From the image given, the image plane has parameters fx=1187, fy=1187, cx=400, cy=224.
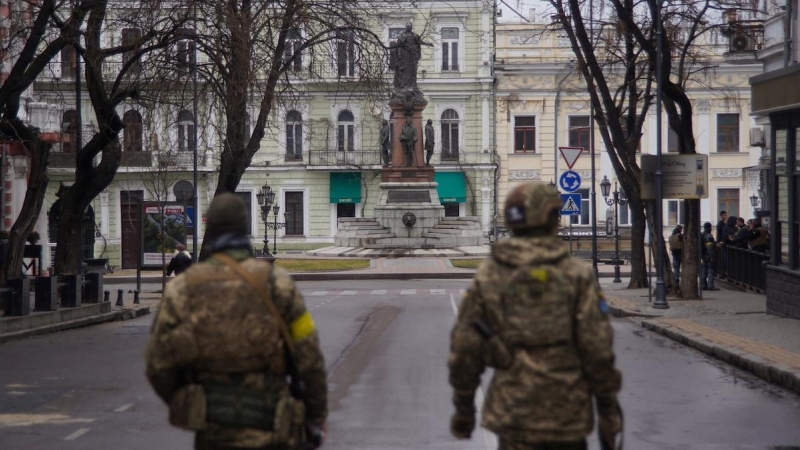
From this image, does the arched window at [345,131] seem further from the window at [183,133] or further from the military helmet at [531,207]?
the military helmet at [531,207]

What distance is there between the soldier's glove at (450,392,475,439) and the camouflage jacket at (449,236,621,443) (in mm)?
34

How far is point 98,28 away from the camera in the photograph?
22.6m

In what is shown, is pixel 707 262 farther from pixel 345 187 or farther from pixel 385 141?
pixel 345 187

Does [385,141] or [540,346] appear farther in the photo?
[385,141]

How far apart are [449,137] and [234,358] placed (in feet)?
202

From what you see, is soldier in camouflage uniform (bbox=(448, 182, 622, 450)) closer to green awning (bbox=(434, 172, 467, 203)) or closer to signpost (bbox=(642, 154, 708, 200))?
signpost (bbox=(642, 154, 708, 200))

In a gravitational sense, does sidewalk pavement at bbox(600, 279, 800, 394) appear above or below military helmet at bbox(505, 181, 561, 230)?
below

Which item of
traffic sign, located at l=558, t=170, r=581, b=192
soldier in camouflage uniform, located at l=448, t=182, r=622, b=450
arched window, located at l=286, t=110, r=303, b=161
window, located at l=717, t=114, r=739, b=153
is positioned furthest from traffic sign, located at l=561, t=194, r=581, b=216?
window, located at l=717, t=114, r=739, b=153

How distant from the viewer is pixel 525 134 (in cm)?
6744

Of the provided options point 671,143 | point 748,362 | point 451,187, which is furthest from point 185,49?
point 671,143

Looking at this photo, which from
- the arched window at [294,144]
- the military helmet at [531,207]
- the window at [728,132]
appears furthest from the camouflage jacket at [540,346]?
the window at [728,132]

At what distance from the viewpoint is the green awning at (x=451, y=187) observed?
6588 centimetres

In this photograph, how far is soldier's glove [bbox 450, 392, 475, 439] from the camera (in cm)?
552

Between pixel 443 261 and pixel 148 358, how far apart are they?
39.5 m
